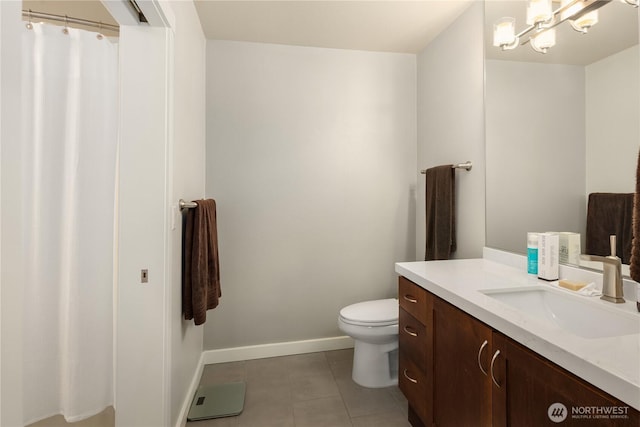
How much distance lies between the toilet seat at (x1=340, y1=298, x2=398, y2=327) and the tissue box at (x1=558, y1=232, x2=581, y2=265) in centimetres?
97

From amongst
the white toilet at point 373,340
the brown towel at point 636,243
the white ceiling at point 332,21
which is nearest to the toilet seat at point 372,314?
the white toilet at point 373,340

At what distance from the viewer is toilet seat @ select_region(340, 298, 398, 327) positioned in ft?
6.24

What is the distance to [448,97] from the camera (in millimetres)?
2133

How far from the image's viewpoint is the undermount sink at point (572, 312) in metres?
0.94

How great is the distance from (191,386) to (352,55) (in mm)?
2661

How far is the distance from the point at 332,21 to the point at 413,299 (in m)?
1.87

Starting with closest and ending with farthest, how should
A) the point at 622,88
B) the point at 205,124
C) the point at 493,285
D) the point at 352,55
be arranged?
the point at 622,88 < the point at 493,285 < the point at 205,124 < the point at 352,55

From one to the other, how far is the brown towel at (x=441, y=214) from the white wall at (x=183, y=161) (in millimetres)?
1631

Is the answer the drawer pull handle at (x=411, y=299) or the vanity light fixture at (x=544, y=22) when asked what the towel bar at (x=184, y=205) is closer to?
the drawer pull handle at (x=411, y=299)

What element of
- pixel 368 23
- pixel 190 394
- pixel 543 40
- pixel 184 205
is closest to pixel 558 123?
pixel 543 40

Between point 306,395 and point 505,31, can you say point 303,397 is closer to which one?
point 306,395

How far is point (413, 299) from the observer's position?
1499mm

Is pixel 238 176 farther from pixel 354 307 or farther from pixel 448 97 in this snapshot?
pixel 448 97

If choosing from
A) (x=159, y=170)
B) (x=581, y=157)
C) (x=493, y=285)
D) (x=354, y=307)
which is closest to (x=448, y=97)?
(x=581, y=157)
